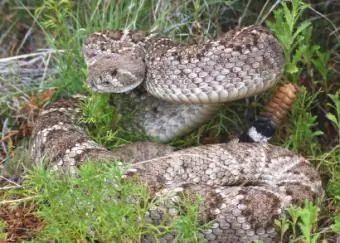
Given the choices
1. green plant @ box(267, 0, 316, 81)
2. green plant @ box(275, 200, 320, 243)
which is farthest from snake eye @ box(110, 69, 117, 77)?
green plant @ box(275, 200, 320, 243)

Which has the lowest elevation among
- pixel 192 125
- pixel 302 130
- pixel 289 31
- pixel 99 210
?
pixel 192 125

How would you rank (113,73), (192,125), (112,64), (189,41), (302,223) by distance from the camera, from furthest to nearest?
(189,41) → (192,125) → (112,64) → (113,73) → (302,223)

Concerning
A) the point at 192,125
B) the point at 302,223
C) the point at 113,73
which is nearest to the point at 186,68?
the point at 113,73

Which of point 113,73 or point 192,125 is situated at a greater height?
point 113,73

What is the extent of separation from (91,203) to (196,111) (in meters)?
1.62

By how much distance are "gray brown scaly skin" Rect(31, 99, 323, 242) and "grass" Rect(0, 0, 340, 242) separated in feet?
0.35

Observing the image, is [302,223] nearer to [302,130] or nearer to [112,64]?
[302,130]

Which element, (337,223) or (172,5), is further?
(172,5)

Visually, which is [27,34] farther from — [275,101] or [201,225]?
[201,225]

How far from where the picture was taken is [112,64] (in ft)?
15.4

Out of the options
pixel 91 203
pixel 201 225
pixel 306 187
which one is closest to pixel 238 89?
pixel 306 187

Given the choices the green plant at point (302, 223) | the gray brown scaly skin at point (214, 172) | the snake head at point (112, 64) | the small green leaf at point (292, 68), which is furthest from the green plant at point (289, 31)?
the green plant at point (302, 223)

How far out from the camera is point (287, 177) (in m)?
4.21

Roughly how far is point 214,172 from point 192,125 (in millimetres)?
753
